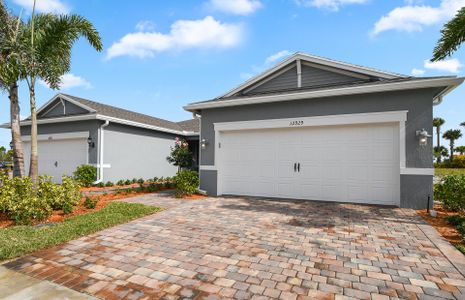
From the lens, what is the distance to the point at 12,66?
6941mm

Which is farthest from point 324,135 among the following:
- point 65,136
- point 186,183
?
point 65,136

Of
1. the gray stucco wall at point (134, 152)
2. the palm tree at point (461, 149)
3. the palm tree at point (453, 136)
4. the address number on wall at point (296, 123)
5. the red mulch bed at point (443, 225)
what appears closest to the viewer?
the red mulch bed at point (443, 225)

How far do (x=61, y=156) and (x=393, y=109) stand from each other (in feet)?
50.6

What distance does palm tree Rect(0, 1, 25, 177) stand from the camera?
22.8 ft

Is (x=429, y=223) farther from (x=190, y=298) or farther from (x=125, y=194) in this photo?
(x=125, y=194)

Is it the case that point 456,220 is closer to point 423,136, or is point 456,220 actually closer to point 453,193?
point 453,193

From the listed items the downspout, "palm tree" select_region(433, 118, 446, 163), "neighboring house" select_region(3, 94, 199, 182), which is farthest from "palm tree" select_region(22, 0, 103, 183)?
"palm tree" select_region(433, 118, 446, 163)

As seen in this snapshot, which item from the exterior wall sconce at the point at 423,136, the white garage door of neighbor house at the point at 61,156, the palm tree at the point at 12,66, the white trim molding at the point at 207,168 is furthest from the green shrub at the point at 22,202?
the exterior wall sconce at the point at 423,136

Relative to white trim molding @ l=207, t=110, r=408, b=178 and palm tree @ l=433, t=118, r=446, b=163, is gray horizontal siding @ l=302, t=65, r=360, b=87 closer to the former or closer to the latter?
white trim molding @ l=207, t=110, r=408, b=178

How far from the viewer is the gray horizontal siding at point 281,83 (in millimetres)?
9930

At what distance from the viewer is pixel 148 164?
15.1 metres

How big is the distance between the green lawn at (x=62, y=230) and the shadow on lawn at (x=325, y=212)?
9.21ft

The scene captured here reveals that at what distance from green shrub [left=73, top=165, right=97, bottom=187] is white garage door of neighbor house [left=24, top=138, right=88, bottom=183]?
0.92 metres

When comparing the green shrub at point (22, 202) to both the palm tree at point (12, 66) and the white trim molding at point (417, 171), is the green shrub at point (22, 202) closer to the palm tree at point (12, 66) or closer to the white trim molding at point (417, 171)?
the palm tree at point (12, 66)
